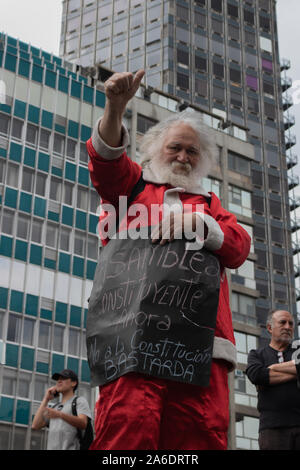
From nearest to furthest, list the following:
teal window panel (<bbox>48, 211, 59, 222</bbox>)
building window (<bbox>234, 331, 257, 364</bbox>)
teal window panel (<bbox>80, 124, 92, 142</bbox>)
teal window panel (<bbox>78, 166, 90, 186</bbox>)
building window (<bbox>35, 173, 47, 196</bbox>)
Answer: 1. teal window panel (<bbox>48, 211, 59, 222</bbox>)
2. building window (<bbox>35, 173, 47, 196</bbox>)
3. teal window panel (<bbox>78, 166, 90, 186</bbox>)
4. teal window panel (<bbox>80, 124, 92, 142</bbox>)
5. building window (<bbox>234, 331, 257, 364</bbox>)

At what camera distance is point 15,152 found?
126ft

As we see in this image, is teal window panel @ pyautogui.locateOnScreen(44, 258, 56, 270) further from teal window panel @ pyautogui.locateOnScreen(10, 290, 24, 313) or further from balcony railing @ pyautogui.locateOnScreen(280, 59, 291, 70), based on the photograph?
balcony railing @ pyautogui.locateOnScreen(280, 59, 291, 70)

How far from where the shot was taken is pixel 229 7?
71.0 meters

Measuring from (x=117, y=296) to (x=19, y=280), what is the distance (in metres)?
32.8

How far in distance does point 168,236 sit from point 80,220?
118 ft

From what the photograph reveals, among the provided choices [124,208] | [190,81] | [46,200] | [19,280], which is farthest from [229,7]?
[124,208]

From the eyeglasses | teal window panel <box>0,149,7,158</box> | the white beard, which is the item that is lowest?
the eyeglasses

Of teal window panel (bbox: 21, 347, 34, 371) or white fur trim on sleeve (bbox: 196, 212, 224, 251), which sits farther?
teal window panel (bbox: 21, 347, 34, 371)

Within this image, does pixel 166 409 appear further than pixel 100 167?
No

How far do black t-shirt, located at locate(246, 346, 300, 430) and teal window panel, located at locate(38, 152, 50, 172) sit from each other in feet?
110

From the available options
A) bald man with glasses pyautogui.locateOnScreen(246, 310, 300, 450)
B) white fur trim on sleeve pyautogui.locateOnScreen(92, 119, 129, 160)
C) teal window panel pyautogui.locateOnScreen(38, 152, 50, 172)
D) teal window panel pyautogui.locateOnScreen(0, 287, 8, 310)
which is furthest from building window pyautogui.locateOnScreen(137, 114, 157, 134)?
white fur trim on sleeve pyautogui.locateOnScreen(92, 119, 129, 160)

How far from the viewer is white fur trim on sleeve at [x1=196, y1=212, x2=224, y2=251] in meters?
3.81

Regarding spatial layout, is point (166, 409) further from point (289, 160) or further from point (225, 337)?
point (289, 160)
